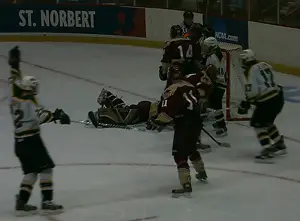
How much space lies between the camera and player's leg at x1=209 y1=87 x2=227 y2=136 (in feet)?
26.4

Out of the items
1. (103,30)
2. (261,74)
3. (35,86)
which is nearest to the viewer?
(35,86)

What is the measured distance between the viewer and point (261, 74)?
6973 mm

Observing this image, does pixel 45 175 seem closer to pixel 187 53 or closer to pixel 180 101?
pixel 180 101

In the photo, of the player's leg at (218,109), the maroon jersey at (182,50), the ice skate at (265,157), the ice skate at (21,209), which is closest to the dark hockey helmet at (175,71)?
the maroon jersey at (182,50)

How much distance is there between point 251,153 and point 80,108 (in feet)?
10.0

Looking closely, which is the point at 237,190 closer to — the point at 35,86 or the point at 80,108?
the point at 35,86

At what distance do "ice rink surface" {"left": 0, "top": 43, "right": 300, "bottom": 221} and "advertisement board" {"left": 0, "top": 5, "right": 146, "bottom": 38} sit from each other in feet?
15.7

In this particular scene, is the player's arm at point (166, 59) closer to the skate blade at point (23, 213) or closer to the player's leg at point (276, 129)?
the player's leg at point (276, 129)

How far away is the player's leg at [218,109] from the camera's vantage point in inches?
316

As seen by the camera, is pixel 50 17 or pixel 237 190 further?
pixel 50 17

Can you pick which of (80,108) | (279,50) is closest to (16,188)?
(80,108)

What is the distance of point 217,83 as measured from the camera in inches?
317

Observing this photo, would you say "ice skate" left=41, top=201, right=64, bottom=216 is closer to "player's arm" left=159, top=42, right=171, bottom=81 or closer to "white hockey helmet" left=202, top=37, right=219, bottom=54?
"player's arm" left=159, top=42, right=171, bottom=81

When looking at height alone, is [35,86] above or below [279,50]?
above
